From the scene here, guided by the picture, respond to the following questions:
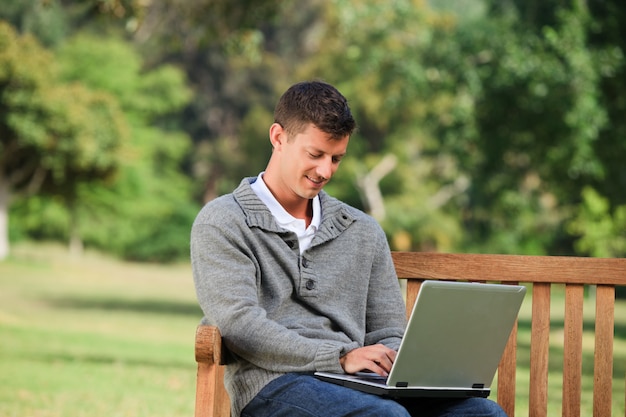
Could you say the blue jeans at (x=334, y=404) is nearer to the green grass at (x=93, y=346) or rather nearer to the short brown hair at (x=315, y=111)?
the short brown hair at (x=315, y=111)

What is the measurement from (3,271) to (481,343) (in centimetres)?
2466

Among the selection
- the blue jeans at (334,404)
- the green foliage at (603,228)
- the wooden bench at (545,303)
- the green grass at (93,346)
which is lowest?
the blue jeans at (334,404)

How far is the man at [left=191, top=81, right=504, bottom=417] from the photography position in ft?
10.0

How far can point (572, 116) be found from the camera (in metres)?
15.2

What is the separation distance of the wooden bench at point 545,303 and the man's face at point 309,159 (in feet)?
2.27

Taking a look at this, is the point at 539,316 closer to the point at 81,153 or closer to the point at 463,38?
the point at 463,38

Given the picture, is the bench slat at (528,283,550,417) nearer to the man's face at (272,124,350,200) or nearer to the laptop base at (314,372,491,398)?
the laptop base at (314,372,491,398)

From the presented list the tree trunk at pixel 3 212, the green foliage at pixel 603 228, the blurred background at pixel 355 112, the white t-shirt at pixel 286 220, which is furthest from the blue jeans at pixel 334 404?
the tree trunk at pixel 3 212

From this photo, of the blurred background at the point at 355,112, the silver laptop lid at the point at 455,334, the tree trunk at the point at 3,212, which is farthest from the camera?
the tree trunk at the point at 3,212

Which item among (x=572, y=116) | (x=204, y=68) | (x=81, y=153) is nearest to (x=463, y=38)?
(x=572, y=116)

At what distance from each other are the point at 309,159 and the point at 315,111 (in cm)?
14

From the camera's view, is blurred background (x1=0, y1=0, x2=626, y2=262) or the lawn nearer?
the lawn

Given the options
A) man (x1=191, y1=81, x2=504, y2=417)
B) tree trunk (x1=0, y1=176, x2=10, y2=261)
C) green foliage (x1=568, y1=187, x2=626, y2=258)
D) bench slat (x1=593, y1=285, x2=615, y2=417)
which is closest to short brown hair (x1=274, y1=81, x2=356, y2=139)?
man (x1=191, y1=81, x2=504, y2=417)

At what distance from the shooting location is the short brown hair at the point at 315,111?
10.4ft
